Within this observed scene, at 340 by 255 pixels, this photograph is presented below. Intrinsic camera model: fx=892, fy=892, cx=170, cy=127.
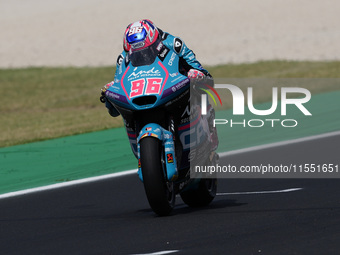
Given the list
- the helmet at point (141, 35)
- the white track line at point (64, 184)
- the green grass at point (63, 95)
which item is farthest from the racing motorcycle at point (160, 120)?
the green grass at point (63, 95)

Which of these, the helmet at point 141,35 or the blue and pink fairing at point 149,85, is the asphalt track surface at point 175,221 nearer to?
the blue and pink fairing at point 149,85

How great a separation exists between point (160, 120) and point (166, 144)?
0.77 ft

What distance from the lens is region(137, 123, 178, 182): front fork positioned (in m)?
7.20

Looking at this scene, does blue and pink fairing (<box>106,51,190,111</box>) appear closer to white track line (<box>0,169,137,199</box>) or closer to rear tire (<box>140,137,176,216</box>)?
rear tire (<box>140,137,176,216</box>)

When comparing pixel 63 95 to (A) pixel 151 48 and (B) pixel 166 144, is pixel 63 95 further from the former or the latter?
(B) pixel 166 144

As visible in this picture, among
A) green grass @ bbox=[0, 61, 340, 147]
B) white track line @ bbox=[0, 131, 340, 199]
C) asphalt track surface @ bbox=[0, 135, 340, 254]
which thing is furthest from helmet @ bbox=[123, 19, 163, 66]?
green grass @ bbox=[0, 61, 340, 147]

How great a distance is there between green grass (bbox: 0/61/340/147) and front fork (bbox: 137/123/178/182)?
8463mm

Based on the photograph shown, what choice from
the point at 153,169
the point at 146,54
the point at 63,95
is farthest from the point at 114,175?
the point at 63,95

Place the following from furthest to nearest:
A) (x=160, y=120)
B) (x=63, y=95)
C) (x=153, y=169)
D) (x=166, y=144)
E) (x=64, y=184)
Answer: (x=63, y=95) → (x=64, y=184) → (x=160, y=120) → (x=166, y=144) → (x=153, y=169)

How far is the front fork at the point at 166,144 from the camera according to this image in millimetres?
7199

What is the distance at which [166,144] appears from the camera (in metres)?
7.28

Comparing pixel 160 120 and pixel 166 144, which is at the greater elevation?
pixel 160 120

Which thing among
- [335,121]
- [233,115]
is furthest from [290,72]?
[335,121]

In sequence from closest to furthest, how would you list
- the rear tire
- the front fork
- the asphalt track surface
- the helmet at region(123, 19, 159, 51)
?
the asphalt track surface < the rear tire < the front fork < the helmet at region(123, 19, 159, 51)
